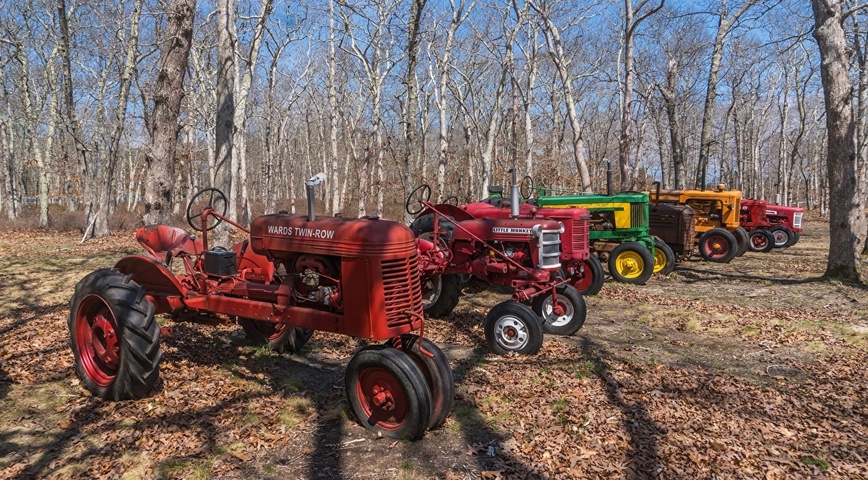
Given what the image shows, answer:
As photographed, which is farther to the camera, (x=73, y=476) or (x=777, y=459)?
(x=777, y=459)

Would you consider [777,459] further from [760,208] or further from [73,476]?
[760,208]

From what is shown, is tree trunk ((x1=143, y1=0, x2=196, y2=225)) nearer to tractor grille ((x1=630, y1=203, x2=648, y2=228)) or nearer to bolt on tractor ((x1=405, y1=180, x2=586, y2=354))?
bolt on tractor ((x1=405, y1=180, x2=586, y2=354))

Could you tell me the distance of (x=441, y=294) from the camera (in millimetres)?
6758

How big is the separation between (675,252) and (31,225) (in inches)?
745

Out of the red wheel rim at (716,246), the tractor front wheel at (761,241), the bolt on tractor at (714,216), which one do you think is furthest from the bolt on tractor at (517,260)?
the tractor front wheel at (761,241)

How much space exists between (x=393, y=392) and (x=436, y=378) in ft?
0.92

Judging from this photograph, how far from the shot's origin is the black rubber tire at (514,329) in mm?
5199

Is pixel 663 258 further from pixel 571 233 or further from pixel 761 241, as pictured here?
pixel 761 241

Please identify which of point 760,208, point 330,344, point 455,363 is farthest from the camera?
point 760,208

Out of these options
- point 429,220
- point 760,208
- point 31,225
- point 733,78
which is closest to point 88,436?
point 429,220

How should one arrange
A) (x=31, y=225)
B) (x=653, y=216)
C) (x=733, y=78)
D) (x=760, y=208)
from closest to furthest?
(x=653, y=216) → (x=760, y=208) → (x=31, y=225) → (x=733, y=78)

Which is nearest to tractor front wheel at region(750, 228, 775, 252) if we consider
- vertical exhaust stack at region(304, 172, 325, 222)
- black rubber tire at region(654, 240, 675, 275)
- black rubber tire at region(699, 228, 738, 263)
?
black rubber tire at region(699, 228, 738, 263)

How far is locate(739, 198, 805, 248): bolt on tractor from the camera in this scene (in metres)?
13.8

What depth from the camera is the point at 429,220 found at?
27.5 ft
